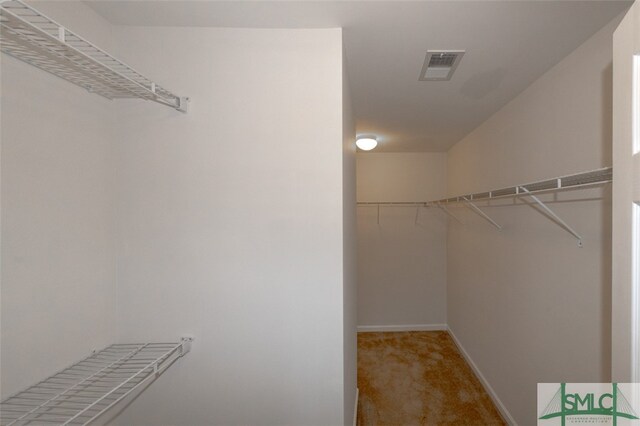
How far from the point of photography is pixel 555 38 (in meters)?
1.32

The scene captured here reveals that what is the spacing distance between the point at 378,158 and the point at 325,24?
2.92 metres

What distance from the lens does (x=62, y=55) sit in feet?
2.70

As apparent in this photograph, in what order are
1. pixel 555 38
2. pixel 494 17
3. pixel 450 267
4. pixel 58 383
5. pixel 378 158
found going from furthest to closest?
1. pixel 378 158
2. pixel 450 267
3. pixel 555 38
4. pixel 494 17
5. pixel 58 383

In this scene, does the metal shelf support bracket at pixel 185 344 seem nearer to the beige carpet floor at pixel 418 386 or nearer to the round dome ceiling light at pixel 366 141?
the beige carpet floor at pixel 418 386

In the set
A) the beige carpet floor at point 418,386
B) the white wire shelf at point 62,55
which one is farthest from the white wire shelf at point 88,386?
the beige carpet floor at point 418,386

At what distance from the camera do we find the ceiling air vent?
144 cm

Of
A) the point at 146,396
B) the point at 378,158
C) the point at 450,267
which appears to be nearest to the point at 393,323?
the point at 450,267

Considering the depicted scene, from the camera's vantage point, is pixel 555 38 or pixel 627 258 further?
pixel 555 38

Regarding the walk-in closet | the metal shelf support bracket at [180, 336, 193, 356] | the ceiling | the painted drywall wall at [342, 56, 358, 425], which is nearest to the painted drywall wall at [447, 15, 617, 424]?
the walk-in closet

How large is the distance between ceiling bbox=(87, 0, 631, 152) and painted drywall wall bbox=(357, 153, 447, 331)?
6.77 feet

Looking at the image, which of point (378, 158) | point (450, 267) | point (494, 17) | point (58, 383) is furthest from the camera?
point (378, 158)

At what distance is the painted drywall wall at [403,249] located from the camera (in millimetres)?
3941

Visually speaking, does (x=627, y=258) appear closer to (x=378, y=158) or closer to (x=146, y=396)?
(x=146, y=396)

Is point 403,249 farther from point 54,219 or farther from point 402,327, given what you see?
point 54,219
